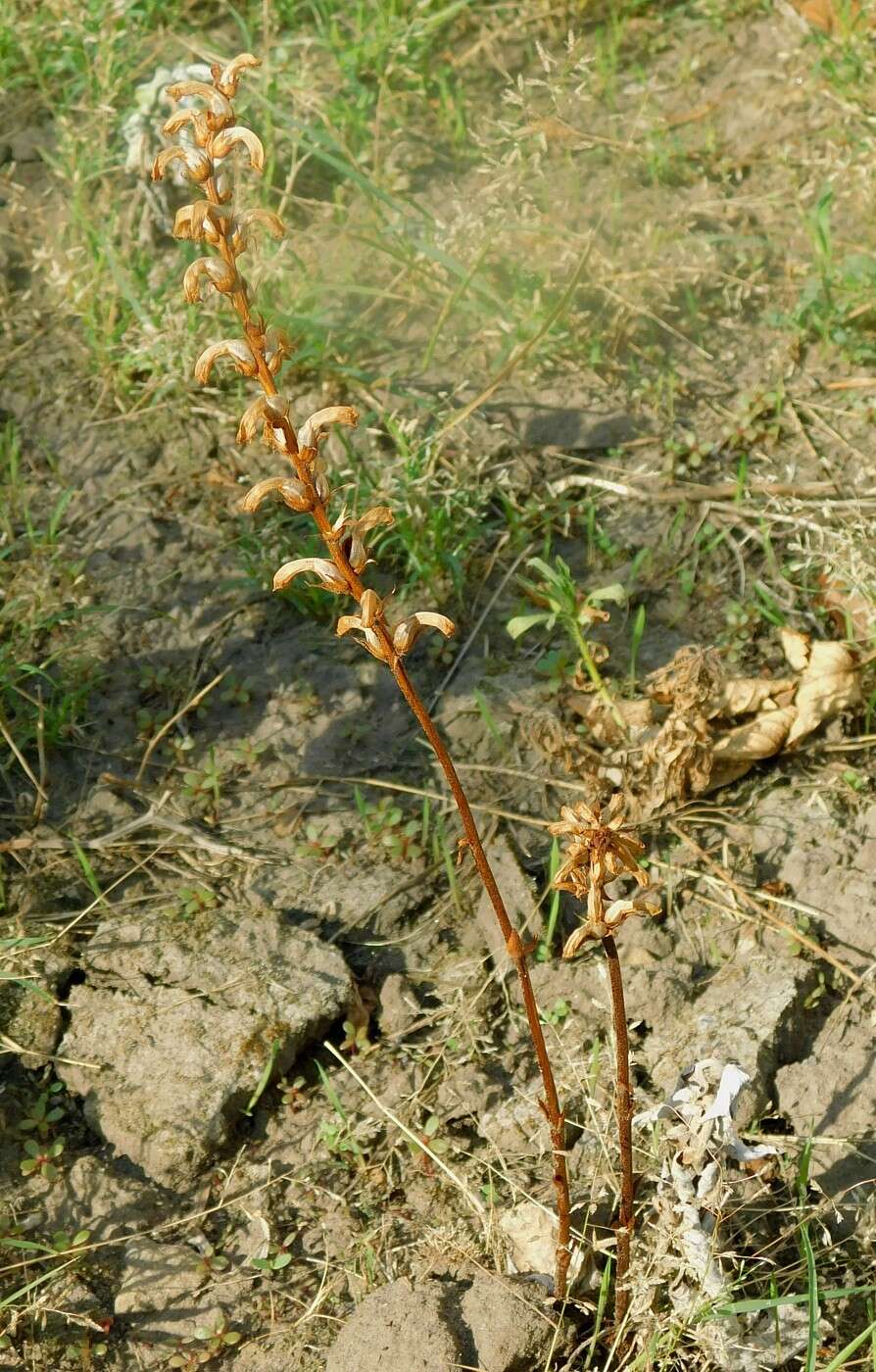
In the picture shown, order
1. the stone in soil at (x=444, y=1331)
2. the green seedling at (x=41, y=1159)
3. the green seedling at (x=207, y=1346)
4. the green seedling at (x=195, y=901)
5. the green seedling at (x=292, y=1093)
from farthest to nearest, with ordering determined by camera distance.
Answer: the green seedling at (x=195, y=901) < the green seedling at (x=292, y=1093) < the green seedling at (x=41, y=1159) < the green seedling at (x=207, y=1346) < the stone in soil at (x=444, y=1331)

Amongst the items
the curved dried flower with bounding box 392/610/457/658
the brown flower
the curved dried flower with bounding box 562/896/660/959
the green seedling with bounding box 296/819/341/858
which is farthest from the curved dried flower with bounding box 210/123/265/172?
the green seedling with bounding box 296/819/341/858

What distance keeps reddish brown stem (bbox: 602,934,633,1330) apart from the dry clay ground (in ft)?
0.17

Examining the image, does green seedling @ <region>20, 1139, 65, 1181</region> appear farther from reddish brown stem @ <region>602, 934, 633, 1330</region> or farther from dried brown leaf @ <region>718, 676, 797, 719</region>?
dried brown leaf @ <region>718, 676, 797, 719</region>

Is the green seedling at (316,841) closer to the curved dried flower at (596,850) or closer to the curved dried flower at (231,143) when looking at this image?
the curved dried flower at (596,850)

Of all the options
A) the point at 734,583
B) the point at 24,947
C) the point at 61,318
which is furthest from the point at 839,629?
the point at 61,318

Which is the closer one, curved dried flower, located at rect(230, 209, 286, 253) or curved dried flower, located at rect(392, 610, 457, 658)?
curved dried flower, located at rect(230, 209, 286, 253)

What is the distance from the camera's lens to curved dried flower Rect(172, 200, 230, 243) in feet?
5.64

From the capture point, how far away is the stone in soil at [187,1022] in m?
2.90

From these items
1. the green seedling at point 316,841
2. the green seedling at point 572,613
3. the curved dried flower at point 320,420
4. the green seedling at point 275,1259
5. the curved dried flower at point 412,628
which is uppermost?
the curved dried flower at point 320,420

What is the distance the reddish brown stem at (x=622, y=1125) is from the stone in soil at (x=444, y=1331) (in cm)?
15

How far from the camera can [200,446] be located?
4.01 meters

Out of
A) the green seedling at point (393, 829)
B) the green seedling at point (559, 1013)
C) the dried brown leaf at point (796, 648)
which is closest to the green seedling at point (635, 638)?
the dried brown leaf at point (796, 648)

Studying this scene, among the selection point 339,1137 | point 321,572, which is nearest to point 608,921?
point 321,572

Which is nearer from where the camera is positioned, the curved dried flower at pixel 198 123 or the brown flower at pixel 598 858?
the curved dried flower at pixel 198 123
